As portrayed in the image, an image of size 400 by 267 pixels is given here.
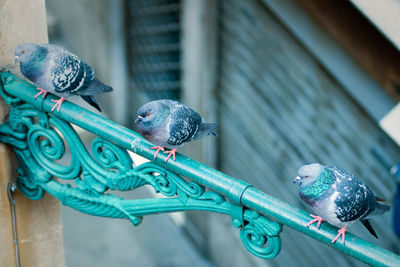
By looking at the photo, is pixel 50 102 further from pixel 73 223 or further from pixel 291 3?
pixel 73 223

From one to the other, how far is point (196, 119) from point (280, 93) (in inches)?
106

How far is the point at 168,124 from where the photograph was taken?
233 cm

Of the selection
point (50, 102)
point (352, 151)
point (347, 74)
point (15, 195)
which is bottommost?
point (352, 151)

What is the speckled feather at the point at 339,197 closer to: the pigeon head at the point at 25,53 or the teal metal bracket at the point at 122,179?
the teal metal bracket at the point at 122,179

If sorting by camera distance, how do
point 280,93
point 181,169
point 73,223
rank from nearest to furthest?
point 181,169 → point 280,93 → point 73,223

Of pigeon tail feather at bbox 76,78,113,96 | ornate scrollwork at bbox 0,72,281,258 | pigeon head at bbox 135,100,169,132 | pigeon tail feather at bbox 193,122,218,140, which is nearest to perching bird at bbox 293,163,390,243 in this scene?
ornate scrollwork at bbox 0,72,281,258

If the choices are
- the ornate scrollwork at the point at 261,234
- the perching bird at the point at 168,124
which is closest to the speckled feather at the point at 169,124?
the perching bird at the point at 168,124

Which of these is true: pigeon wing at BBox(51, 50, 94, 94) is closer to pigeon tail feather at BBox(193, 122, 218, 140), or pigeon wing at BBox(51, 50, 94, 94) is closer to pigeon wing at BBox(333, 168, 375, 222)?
pigeon tail feather at BBox(193, 122, 218, 140)

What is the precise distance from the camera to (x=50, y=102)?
7.63ft

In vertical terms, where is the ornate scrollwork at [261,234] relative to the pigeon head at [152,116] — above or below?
below

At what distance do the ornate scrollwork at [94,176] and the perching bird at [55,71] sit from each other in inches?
5.5

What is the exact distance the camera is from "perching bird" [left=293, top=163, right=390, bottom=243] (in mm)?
2000

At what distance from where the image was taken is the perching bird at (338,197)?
6.56ft

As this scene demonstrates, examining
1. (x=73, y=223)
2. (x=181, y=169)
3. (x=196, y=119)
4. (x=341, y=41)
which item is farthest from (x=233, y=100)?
(x=181, y=169)
